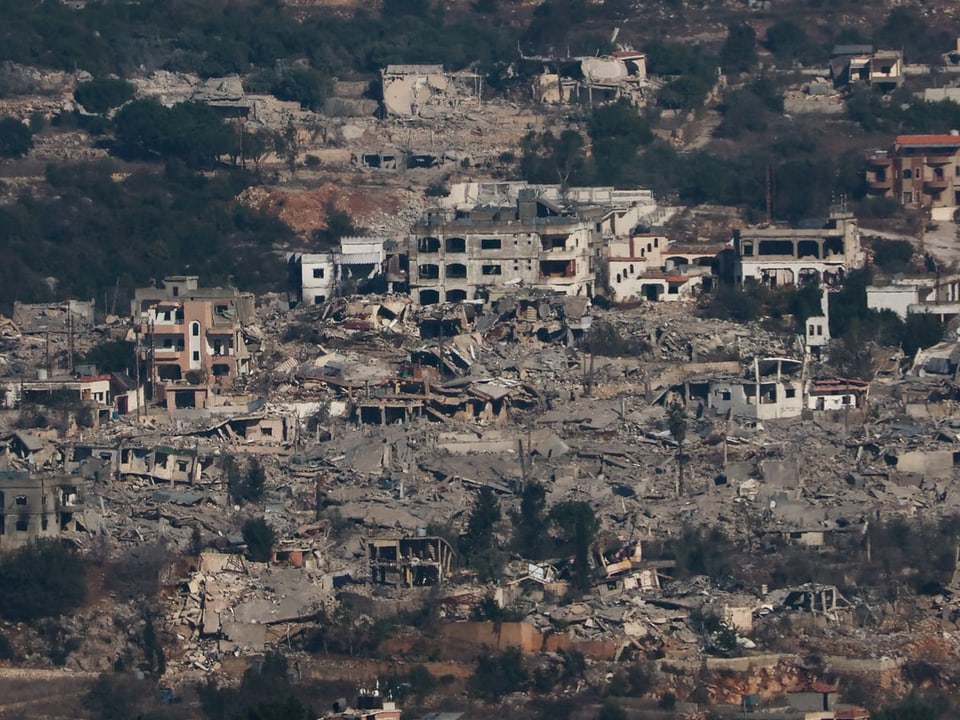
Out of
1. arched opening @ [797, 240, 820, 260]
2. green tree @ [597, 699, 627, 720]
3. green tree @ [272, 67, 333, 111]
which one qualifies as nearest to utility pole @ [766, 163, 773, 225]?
arched opening @ [797, 240, 820, 260]

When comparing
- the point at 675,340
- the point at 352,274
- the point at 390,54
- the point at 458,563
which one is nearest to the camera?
the point at 458,563

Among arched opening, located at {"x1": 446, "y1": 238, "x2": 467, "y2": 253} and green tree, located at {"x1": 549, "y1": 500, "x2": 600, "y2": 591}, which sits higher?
arched opening, located at {"x1": 446, "y1": 238, "x2": 467, "y2": 253}

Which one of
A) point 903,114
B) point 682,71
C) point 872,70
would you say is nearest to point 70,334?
point 903,114

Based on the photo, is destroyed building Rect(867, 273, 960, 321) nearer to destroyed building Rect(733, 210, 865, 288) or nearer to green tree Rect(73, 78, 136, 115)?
destroyed building Rect(733, 210, 865, 288)

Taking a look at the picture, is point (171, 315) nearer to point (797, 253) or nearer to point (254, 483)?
point (254, 483)

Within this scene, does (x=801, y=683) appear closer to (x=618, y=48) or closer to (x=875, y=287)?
(x=875, y=287)

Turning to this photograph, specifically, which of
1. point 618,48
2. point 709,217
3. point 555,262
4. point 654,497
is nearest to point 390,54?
point 618,48
